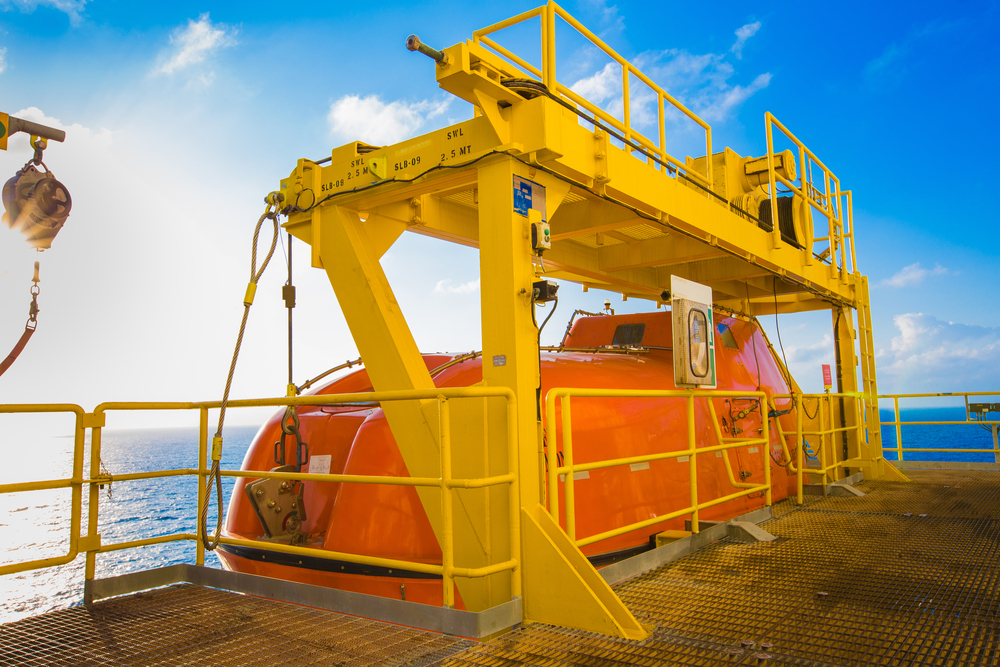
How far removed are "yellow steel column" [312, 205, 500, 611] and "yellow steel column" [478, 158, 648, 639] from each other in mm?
175

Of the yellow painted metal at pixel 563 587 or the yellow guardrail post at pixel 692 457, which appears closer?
the yellow painted metal at pixel 563 587

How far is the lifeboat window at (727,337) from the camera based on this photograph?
8195 millimetres

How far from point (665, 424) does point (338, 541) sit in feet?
10.2

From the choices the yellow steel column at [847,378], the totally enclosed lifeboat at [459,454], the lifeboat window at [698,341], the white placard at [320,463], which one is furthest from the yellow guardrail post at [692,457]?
the yellow steel column at [847,378]

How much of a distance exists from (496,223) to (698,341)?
273 centimetres

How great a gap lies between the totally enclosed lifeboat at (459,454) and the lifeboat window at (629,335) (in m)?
0.40

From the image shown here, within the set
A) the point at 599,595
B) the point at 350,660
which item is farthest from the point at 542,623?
the point at 350,660

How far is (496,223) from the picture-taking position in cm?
391

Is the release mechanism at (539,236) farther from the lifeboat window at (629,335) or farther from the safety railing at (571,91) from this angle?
the lifeboat window at (629,335)

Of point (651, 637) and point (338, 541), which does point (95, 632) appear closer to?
point (338, 541)

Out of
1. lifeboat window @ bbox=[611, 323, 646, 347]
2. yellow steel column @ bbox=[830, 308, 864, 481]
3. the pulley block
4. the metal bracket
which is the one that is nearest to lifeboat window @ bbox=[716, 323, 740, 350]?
lifeboat window @ bbox=[611, 323, 646, 347]

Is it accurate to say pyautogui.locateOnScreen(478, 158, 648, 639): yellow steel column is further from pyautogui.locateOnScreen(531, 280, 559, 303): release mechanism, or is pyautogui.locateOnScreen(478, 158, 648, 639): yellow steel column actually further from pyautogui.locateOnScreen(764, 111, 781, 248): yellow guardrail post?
pyautogui.locateOnScreen(764, 111, 781, 248): yellow guardrail post

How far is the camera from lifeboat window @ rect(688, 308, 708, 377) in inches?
223

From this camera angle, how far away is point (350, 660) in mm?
2830
